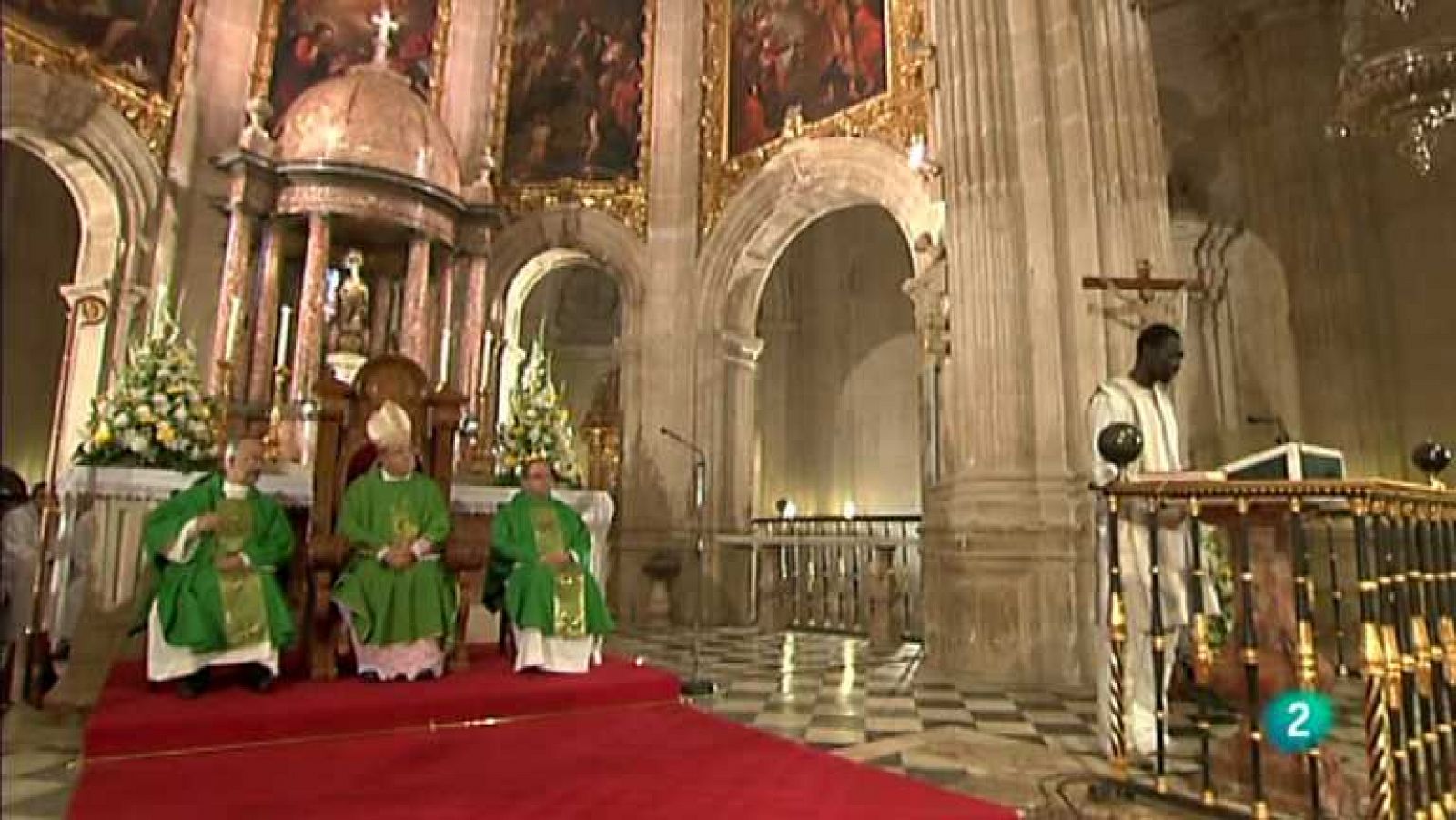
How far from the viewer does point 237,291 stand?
26.5ft

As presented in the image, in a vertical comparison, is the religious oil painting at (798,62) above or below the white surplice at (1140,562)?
above

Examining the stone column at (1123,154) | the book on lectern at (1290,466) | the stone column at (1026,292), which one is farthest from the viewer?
the stone column at (1123,154)

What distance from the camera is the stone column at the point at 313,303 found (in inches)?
315

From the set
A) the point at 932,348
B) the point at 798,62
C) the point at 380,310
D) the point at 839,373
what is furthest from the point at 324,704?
the point at 839,373

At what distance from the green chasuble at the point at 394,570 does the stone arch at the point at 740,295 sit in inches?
203

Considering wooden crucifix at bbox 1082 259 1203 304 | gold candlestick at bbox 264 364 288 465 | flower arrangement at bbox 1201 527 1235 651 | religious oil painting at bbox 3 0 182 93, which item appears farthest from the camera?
religious oil painting at bbox 3 0 182 93

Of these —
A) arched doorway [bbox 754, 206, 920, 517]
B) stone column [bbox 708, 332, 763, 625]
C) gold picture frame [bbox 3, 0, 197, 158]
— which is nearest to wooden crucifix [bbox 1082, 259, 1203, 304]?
stone column [bbox 708, 332, 763, 625]

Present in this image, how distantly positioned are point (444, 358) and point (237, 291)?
1.99 metres

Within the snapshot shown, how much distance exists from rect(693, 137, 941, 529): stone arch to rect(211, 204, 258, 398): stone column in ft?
15.3

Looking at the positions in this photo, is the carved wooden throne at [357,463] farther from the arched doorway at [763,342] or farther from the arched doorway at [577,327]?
the arched doorway at [577,327]

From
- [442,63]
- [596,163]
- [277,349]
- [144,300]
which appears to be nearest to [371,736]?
[277,349]

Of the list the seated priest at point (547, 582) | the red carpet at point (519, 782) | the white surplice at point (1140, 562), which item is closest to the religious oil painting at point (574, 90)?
the seated priest at point (547, 582)

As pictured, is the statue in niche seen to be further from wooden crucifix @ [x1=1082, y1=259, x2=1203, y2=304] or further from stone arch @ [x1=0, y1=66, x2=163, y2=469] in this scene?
wooden crucifix @ [x1=1082, y1=259, x2=1203, y2=304]

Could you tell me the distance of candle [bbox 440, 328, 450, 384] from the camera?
350 inches
